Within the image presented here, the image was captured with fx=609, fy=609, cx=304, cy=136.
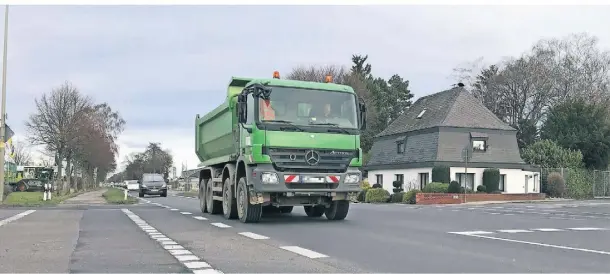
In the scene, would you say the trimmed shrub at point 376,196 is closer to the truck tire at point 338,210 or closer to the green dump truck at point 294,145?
the truck tire at point 338,210

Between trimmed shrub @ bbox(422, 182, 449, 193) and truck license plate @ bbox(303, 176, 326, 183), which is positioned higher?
truck license plate @ bbox(303, 176, 326, 183)

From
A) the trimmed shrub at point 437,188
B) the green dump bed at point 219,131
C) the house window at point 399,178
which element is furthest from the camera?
the house window at point 399,178

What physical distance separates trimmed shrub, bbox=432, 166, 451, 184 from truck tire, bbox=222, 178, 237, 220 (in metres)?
28.3

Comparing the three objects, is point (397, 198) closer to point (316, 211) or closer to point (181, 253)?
point (316, 211)

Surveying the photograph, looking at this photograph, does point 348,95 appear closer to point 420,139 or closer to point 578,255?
point 578,255

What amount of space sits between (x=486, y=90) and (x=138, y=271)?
6443cm

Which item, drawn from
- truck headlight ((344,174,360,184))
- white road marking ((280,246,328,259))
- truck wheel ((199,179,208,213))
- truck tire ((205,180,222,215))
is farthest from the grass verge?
white road marking ((280,246,328,259))

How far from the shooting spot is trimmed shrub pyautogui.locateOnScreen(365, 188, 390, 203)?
3866 cm

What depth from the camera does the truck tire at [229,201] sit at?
50.9 ft

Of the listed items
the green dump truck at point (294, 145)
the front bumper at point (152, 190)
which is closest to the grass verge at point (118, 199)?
the front bumper at point (152, 190)

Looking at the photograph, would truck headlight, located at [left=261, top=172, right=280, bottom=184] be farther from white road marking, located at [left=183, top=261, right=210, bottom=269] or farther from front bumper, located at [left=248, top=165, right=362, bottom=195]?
white road marking, located at [left=183, top=261, right=210, bottom=269]

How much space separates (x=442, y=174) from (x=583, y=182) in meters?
12.4

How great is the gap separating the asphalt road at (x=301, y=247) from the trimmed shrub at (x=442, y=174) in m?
28.0

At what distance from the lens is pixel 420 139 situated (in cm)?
4653
